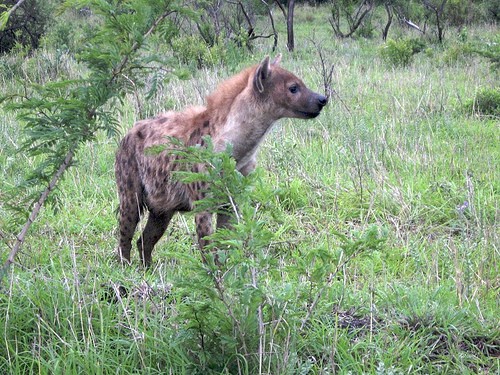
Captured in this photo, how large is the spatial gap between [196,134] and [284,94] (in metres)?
0.59

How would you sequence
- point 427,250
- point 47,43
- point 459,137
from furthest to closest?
point 47,43 → point 459,137 → point 427,250

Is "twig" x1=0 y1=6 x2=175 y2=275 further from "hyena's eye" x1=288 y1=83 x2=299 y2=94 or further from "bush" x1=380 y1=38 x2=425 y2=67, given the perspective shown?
"bush" x1=380 y1=38 x2=425 y2=67

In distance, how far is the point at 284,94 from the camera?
423 centimetres

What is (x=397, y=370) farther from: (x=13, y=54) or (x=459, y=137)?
(x=13, y=54)

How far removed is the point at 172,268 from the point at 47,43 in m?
9.66

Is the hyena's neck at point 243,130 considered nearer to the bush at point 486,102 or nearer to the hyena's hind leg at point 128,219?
the hyena's hind leg at point 128,219

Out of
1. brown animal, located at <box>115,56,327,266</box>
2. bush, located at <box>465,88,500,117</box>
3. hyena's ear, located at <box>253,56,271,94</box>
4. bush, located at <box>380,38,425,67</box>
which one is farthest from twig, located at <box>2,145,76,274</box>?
bush, located at <box>380,38,425,67</box>

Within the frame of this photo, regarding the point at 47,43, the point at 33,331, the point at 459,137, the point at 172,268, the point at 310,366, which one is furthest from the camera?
the point at 47,43

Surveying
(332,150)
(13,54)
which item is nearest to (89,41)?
(332,150)

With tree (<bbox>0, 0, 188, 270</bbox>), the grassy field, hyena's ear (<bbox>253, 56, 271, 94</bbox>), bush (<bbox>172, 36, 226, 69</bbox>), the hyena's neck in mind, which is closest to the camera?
the grassy field

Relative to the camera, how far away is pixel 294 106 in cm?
427

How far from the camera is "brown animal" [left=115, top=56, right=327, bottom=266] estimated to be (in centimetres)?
402

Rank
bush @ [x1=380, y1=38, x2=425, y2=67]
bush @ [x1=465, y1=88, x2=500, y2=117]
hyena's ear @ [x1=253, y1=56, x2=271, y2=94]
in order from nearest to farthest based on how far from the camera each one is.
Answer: hyena's ear @ [x1=253, y1=56, x2=271, y2=94] → bush @ [x1=465, y1=88, x2=500, y2=117] → bush @ [x1=380, y1=38, x2=425, y2=67]

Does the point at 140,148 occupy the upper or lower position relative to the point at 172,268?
upper
